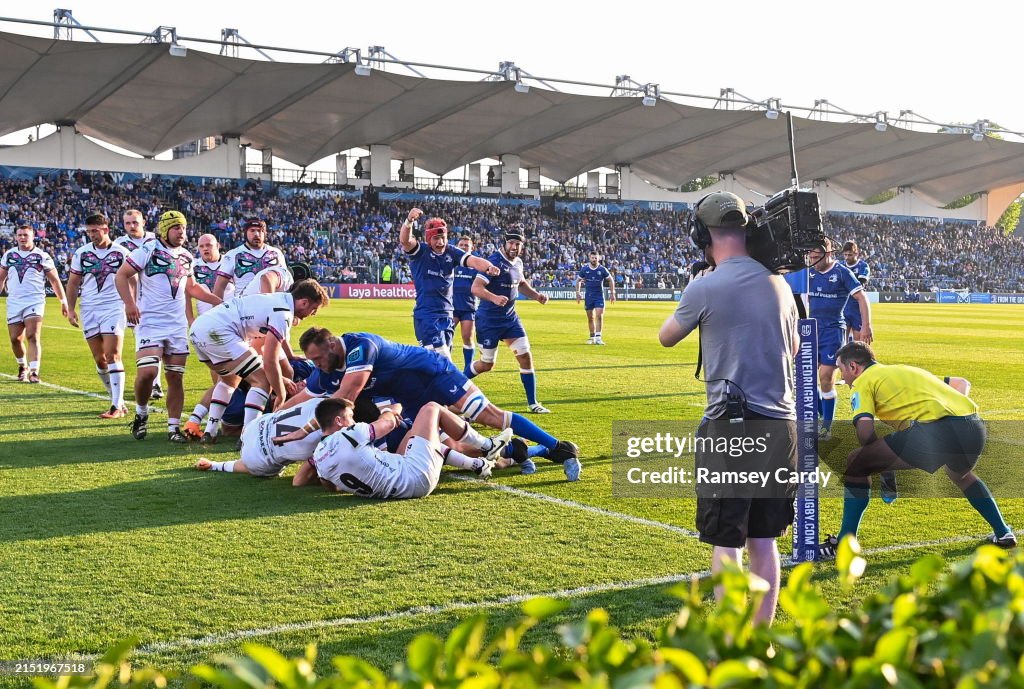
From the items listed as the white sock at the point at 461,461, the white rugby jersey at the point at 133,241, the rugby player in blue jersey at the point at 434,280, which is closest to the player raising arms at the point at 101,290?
the white rugby jersey at the point at 133,241

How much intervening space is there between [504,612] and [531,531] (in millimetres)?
1573

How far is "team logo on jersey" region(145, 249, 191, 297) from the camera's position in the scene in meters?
9.91

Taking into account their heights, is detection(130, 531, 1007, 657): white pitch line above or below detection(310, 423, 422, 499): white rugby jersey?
below

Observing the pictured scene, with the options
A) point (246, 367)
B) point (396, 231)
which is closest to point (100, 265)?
point (246, 367)

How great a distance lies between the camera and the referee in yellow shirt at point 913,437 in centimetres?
555

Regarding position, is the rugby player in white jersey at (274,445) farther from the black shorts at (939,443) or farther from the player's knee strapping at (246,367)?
the black shorts at (939,443)

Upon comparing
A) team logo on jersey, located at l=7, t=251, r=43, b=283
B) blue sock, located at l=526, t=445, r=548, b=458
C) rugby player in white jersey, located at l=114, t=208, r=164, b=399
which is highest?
rugby player in white jersey, located at l=114, t=208, r=164, b=399

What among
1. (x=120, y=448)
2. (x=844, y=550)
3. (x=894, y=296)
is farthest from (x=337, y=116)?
(x=844, y=550)

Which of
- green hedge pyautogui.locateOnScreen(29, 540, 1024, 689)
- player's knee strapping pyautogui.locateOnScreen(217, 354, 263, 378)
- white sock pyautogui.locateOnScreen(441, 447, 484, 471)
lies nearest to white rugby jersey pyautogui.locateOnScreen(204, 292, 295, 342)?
player's knee strapping pyautogui.locateOnScreen(217, 354, 263, 378)

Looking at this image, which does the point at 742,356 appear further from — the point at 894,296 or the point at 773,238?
the point at 894,296

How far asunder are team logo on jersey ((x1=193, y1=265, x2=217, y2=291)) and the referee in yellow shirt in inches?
314

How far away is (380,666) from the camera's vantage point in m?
3.96

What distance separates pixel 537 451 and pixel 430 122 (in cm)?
4142

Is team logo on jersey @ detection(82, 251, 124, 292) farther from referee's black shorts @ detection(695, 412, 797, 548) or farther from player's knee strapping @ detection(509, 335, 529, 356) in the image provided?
referee's black shorts @ detection(695, 412, 797, 548)
